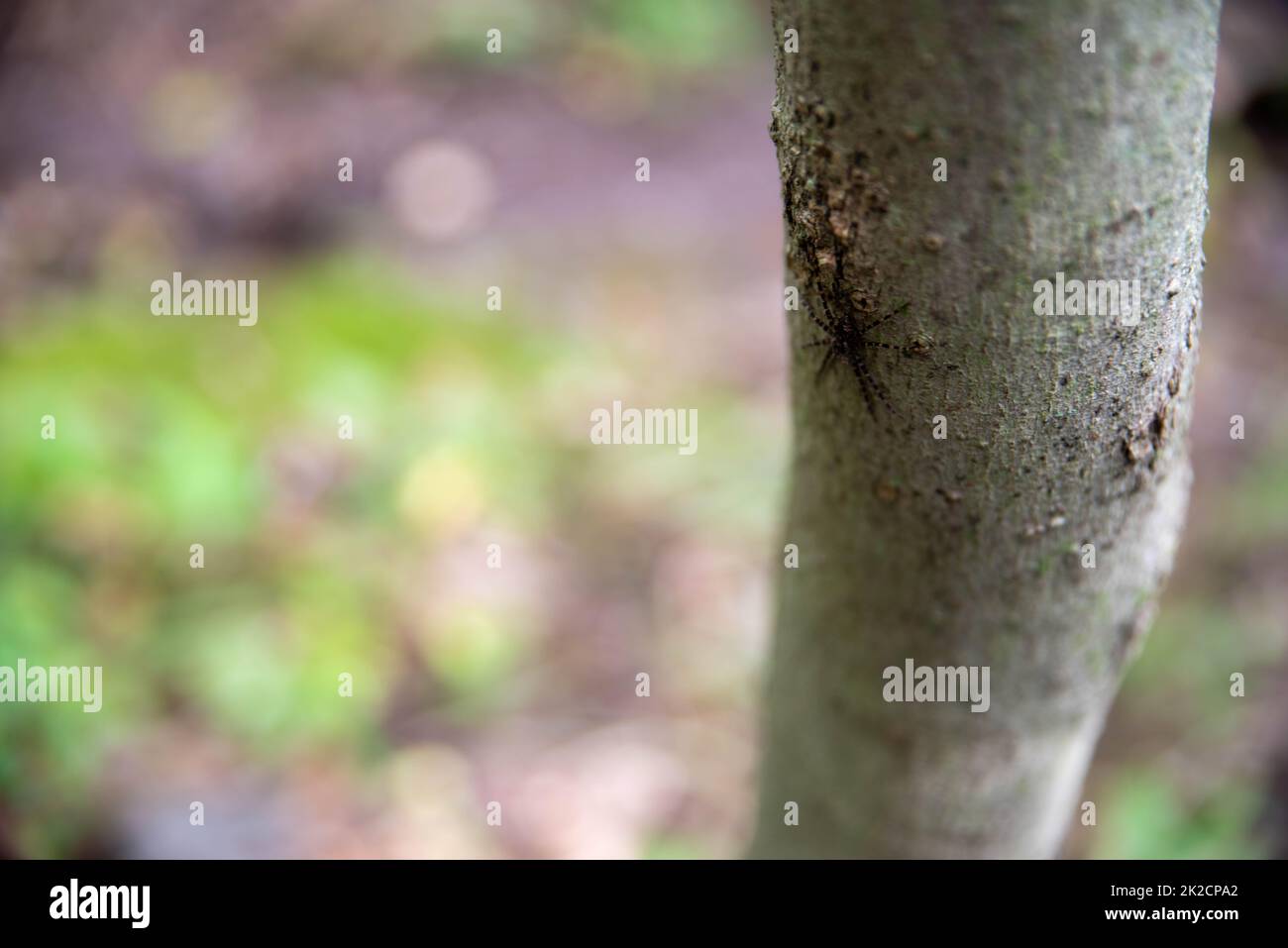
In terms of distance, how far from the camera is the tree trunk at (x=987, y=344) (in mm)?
473

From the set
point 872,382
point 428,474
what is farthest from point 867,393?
point 428,474

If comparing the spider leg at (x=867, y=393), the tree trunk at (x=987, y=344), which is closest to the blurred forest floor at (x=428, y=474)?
the tree trunk at (x=987, y=344)

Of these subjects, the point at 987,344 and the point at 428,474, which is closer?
the point at 987,344

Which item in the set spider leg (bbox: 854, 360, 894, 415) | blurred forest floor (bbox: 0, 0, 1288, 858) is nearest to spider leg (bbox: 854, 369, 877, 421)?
spider leg (bbox: 854, 360, 894, 415)

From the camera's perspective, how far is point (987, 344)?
548 millimetres

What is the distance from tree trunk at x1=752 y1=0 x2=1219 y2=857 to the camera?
473mm

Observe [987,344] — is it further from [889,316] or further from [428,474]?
[428,474]

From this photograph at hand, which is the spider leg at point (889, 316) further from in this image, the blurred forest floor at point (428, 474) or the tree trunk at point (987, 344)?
the blurred forest floor at point (428, 474)

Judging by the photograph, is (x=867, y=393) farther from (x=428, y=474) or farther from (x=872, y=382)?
(x=428, y=474)

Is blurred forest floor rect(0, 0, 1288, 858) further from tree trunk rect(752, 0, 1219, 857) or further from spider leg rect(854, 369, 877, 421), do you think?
spider leg rect(854, 369, 877, 421)

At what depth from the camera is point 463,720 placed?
2602mm
